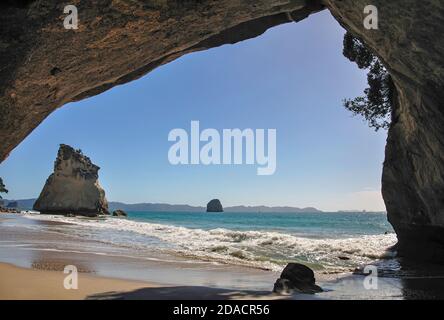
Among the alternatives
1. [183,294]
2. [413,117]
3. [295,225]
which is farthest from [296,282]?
[295,225]

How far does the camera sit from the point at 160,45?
905cm

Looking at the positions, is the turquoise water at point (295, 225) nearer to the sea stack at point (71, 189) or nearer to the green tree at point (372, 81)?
the sea stack at point (71, 189)

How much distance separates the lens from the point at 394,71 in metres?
8.97

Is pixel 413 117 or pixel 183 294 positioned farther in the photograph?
pixel 413 117

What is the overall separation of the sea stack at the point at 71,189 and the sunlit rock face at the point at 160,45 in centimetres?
5718

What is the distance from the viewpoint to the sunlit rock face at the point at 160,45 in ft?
21.0

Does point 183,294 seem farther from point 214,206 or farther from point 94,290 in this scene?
point 214,206

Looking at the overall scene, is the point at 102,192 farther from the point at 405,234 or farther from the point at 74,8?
the point at 74,8

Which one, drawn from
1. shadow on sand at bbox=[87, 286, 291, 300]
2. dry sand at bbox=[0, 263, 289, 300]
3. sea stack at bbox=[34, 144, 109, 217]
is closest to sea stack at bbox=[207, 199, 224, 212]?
sea stack at bbox=[34, 144, 109, 217]

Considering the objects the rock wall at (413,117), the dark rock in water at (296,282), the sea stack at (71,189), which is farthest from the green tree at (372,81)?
the sea stack at (71,189)

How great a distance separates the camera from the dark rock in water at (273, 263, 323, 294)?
7.29m

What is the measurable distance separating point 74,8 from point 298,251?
12979mm

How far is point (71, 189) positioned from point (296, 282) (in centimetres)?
6203

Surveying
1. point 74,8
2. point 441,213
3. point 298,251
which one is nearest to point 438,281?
point 441,213
